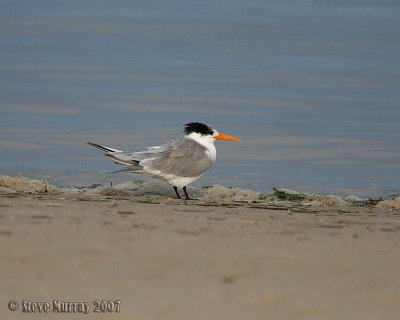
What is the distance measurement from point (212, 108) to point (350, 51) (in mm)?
6632

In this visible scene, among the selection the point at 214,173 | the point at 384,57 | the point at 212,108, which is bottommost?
the point at 214,173

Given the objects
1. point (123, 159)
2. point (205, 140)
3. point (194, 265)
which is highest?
point (205, 140)

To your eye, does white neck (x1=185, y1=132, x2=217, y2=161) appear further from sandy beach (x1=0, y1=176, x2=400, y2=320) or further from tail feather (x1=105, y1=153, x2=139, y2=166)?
sandy beach (x1=0, y1=176, x2=400, y2=320)

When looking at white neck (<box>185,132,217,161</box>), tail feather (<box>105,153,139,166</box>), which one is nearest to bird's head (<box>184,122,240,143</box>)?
white neck (<box>185,132,217,161</box>)

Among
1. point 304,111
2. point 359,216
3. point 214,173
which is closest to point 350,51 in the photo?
point 304,111

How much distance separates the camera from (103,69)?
1950 cm

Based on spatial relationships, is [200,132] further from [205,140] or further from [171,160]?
[171,160]

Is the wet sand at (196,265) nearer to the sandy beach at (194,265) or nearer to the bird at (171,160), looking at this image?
the sandy beach at (194,265)

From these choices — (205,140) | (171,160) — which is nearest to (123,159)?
(171,160)

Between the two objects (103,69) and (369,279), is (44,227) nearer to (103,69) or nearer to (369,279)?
(369,279)

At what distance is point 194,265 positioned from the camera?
4.30 meters

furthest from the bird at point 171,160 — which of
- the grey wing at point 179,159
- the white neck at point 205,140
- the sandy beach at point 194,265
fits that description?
the sandy beach at point 194,265

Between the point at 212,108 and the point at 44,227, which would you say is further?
the point at 212,108

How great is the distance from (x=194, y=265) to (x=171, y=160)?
18.5 ft
